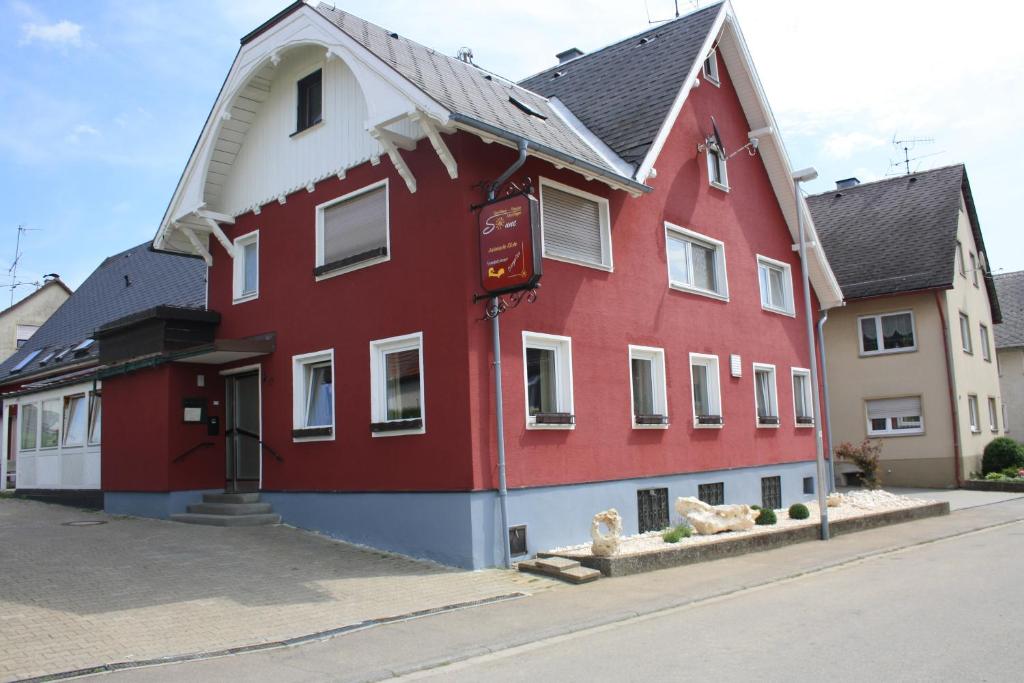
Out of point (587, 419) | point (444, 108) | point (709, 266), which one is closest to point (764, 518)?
point (587, 419)

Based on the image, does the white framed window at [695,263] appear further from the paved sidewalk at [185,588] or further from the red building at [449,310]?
the paved sidewalk at [185,588]

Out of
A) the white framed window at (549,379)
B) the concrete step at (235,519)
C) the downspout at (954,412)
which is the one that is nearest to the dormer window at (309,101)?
the white framed window at (549,379)

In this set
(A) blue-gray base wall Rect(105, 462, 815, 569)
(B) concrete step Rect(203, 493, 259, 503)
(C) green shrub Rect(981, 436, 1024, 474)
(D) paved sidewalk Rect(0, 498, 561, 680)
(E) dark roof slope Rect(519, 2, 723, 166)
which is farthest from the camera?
(C) green shrub Rect(981, 436, 1024, 474)

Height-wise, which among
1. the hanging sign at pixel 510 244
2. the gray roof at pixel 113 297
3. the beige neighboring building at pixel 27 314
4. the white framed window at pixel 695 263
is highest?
the beige neighboring building at pixel 27 314

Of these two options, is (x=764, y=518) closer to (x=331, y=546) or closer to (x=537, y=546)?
(x=537, y=546)

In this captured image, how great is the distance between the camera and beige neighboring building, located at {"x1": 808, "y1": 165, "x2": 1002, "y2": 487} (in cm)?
2553

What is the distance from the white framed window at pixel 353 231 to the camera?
13461 millimetres

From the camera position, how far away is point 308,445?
46.3ft

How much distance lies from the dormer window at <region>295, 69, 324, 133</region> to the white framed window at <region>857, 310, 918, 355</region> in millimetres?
18837

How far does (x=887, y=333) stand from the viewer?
1055 inches

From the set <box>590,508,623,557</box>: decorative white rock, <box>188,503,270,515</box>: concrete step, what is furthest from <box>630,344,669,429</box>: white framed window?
<box>188,503,270,515</box>: concrete step

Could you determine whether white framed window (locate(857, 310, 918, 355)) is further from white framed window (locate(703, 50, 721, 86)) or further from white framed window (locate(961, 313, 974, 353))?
white framed window (locate(703, 50, 721, 86))

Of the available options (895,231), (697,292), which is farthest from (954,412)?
(697,292)

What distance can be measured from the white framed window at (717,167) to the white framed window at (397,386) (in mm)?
8175
